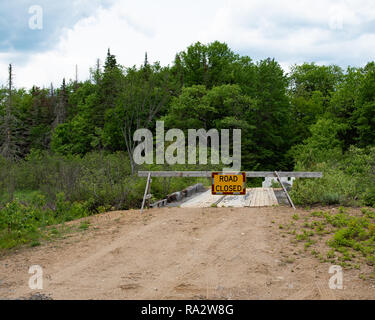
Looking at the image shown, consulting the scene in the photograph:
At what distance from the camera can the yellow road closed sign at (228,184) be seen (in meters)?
10.9

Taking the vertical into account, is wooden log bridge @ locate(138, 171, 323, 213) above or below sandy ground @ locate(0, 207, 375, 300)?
above

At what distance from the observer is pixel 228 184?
430 inches

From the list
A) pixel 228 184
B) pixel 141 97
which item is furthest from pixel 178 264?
pixel 141 97

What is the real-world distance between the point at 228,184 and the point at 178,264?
4.77 metres

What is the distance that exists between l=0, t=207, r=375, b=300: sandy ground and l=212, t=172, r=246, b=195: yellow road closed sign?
1172mm

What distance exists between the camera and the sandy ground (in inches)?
205

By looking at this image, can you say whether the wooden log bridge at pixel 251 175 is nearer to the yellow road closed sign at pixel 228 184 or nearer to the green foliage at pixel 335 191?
the yellow road closed sign at pixel 228 184

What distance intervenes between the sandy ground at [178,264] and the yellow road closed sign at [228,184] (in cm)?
117

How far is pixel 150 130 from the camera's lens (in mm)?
42312

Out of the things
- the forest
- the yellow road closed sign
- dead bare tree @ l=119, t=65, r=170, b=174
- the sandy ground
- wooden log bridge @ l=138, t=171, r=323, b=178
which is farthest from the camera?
dead bare tree @ l=119, t=65, r=170, b=174

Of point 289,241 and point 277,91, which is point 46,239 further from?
point 277,91

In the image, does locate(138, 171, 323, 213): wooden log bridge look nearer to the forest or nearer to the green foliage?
the green foliage

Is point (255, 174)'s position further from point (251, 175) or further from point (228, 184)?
point (228, 184)

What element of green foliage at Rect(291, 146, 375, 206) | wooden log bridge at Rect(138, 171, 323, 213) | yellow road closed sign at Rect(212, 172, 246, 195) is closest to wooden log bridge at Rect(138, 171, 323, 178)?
wooden log bridge at Rect(138, 171, 323, 213)
